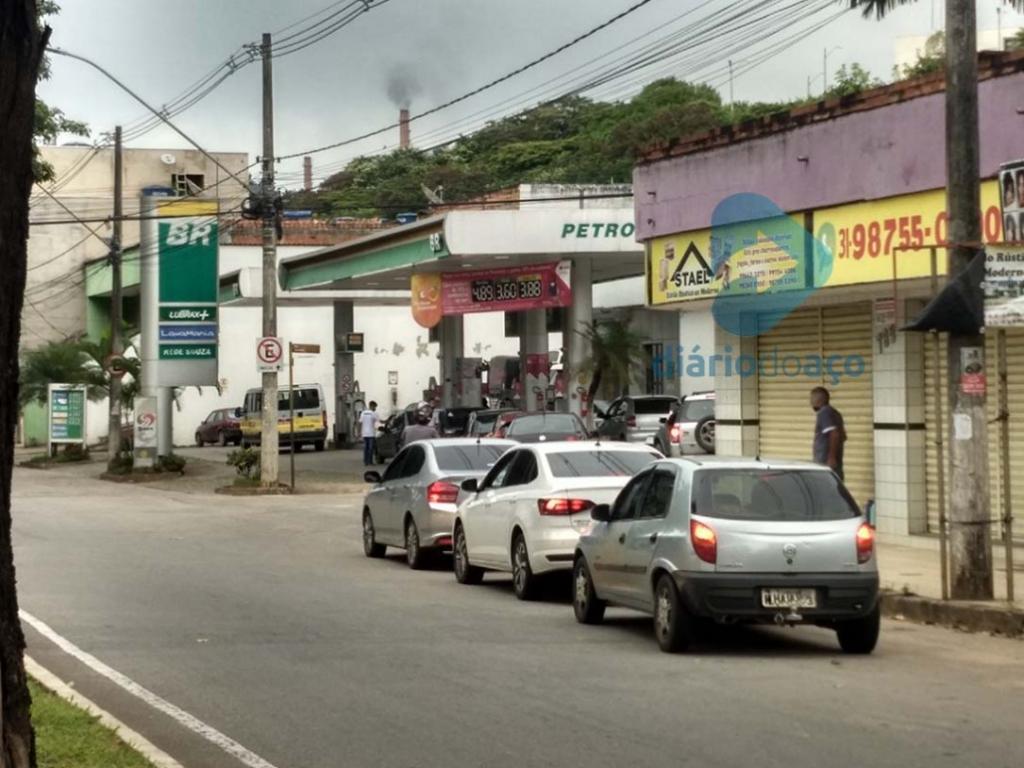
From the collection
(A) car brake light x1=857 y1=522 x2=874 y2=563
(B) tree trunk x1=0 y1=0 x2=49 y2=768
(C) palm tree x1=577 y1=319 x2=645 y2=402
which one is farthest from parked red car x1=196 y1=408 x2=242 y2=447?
(B) tree trunk x1=0 y1=0 x2=49 y2=768

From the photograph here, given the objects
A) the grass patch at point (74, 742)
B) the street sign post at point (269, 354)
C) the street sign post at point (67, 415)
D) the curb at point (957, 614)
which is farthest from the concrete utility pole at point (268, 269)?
the grass patch at point (74, 742)

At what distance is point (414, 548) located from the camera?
20.8 meters

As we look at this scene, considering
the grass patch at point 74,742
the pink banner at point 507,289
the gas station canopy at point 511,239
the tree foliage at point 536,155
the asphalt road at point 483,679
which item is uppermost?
the tree foliage at point 536,155

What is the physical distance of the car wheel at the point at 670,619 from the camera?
12664 millimetres

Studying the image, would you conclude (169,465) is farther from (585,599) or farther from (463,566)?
(585,599)

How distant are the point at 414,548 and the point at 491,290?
21385mm

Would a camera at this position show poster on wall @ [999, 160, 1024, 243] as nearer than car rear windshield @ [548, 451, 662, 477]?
Yes

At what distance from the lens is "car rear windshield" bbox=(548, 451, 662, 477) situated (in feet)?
55.9

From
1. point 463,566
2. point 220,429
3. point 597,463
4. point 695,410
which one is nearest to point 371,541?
point 463,566

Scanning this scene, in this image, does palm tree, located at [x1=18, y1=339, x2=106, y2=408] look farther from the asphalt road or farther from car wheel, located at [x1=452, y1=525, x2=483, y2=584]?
car wheel, located at [x1=452, y1=525, x2=483, y2=584]

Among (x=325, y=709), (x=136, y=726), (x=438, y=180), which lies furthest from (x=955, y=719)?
(x=438, y=180)

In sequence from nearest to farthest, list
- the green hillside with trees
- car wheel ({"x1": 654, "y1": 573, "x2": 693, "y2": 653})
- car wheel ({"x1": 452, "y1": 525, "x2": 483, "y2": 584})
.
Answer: car wheel ({"x1": 654, "y1": 573, "x2": 693, "y2": 653}) → car wheel ({"x1": 452, "y1": 525, "x2": 483, "y2": 584}) → the green hillside with trees

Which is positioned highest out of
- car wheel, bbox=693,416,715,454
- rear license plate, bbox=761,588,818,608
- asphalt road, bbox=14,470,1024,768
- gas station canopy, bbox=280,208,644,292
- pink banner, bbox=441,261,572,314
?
gas station canopy, bbox=280,208,644,292

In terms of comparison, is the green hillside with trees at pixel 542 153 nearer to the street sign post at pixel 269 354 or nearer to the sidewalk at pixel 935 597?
the street sign post at pixel 269 354
